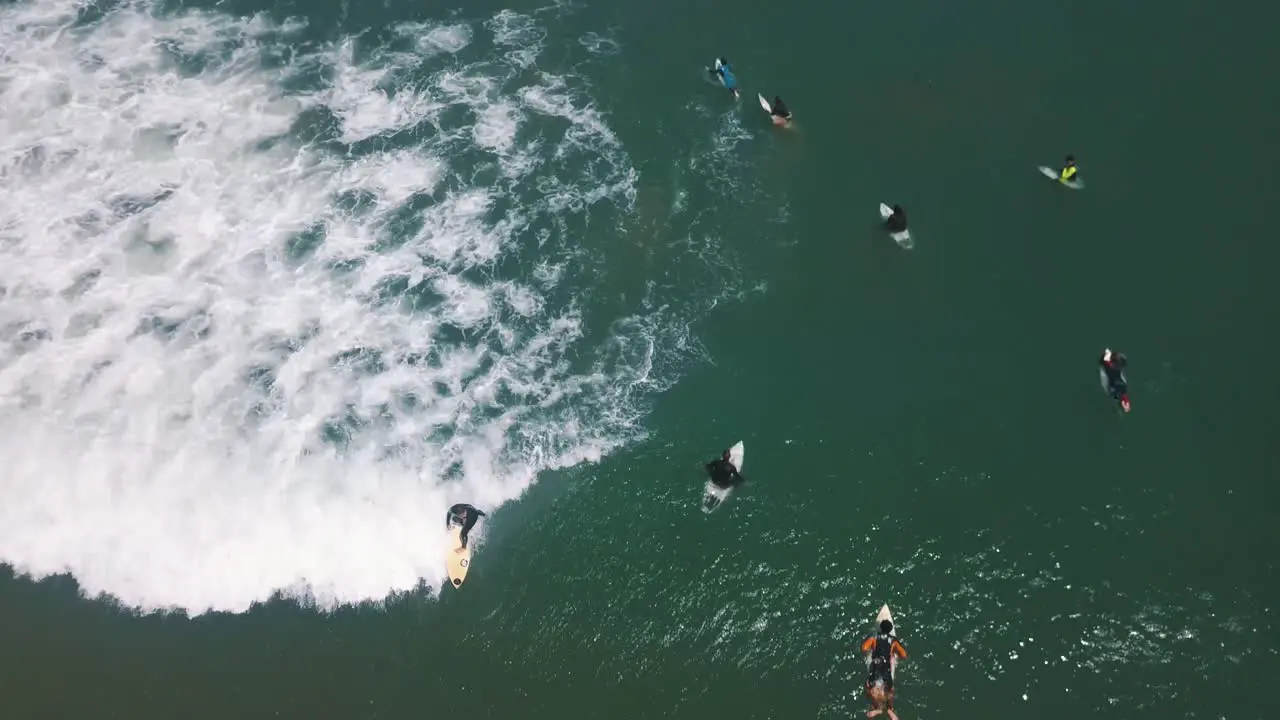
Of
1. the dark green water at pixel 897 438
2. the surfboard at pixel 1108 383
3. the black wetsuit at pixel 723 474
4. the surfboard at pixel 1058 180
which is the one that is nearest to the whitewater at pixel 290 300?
the dark green water at pixel 897 438

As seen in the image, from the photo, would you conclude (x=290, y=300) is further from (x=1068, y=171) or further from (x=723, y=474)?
(x=1068, y=171)

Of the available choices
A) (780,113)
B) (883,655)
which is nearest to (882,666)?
(883,655)

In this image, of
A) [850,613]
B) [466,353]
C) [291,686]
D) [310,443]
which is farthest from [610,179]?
[291,686]

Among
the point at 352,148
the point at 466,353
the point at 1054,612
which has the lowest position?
the point at 1054,612

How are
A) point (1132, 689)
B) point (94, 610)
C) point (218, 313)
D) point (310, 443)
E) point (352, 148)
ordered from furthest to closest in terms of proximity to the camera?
point (352, 148)
point (218, 313)
point (310, 443)
point (94, 610)
point (1132, 689)

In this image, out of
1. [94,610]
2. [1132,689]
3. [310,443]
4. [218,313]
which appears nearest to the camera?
[1132,689]

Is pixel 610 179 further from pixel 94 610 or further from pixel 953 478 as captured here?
pixel 94 610
